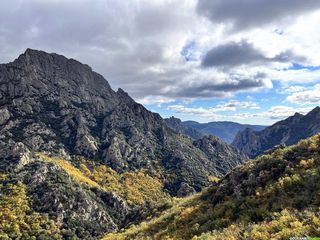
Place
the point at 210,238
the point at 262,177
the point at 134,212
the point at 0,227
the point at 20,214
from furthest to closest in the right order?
the point at 20,214
the point at 0,227
the point at 134,212
the point at 262,177
the point at 210,238

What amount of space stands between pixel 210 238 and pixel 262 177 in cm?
1667

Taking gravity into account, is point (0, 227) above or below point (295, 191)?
below

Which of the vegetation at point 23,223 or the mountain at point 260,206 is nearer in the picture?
the mountain at point 260,206

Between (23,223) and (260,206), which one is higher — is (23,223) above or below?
below

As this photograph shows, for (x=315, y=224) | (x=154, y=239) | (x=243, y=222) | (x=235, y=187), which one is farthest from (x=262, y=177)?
(x=315, y=224)

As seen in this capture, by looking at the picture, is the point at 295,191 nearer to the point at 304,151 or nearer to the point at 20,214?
the point at 304,151

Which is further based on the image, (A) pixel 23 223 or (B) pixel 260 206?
(A) pixel 23 223

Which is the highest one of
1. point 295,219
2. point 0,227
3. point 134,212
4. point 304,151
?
point 304,151

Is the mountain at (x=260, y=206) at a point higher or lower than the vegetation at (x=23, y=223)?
higher

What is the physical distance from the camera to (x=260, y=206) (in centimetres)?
3622

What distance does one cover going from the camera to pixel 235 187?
4628cm

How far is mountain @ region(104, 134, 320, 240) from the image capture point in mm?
27516

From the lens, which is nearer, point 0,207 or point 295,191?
point 295,191

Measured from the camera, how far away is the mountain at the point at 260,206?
2752 cm
